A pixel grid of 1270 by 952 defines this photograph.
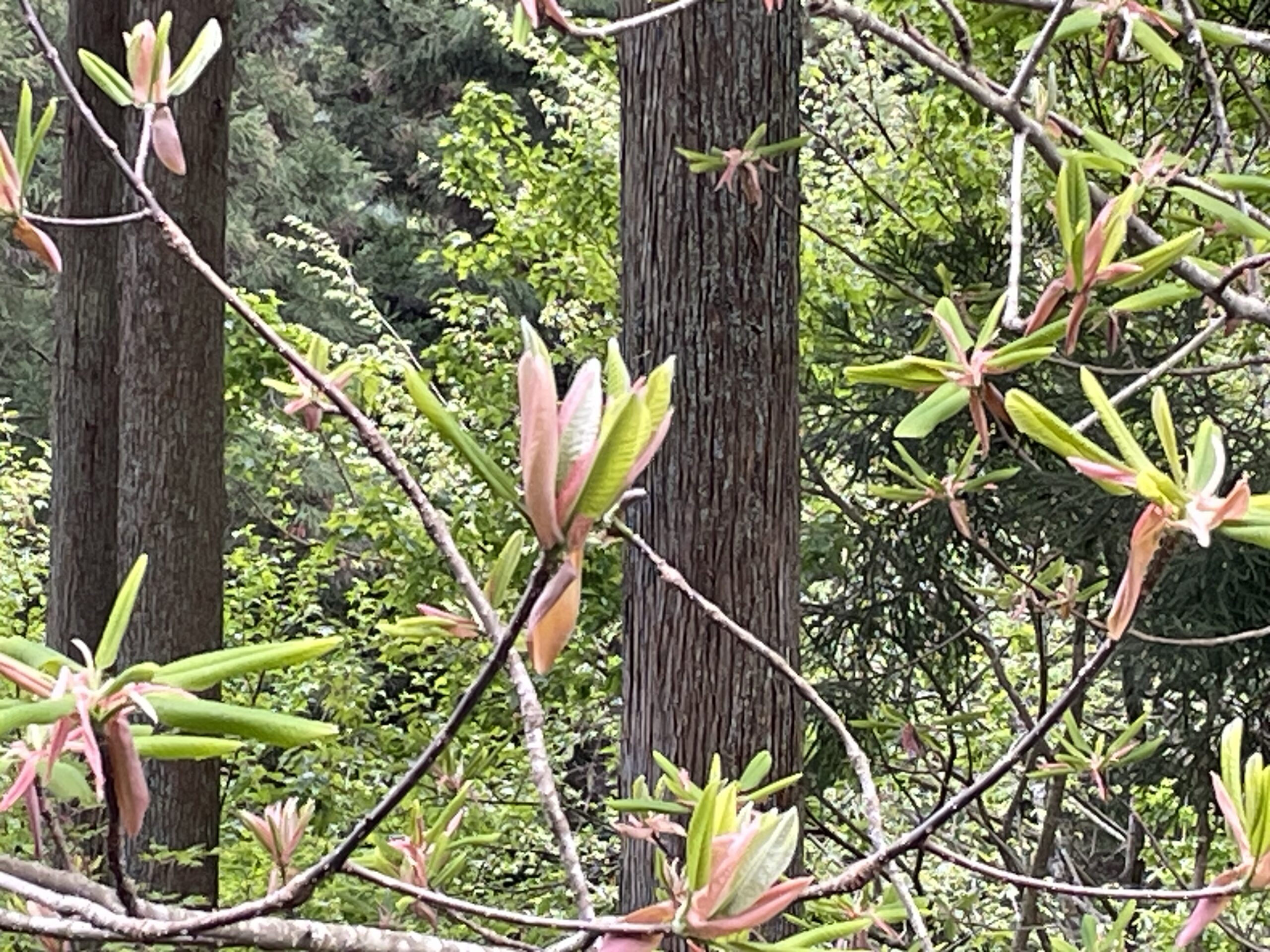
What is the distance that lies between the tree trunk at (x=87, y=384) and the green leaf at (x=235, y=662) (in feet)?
10.1

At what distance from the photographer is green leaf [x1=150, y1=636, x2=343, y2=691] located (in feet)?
1.67

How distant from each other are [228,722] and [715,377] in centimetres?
144

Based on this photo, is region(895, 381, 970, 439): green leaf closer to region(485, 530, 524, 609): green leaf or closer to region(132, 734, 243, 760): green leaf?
region(485, 530, 524, 609): green leaf

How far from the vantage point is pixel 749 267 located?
1.92 metres

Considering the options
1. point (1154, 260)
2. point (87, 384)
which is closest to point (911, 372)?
point (1154, 260)

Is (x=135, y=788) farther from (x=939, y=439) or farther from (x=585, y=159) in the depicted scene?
(x=585, y=159)

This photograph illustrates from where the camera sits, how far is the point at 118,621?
1.82 ft

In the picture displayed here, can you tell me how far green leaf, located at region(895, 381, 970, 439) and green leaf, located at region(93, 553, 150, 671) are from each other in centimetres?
46

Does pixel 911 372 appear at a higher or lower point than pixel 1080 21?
lower

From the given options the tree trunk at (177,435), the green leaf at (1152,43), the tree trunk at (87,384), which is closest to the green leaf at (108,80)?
the green leaf at (1152,43)

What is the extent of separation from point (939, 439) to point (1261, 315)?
172cm

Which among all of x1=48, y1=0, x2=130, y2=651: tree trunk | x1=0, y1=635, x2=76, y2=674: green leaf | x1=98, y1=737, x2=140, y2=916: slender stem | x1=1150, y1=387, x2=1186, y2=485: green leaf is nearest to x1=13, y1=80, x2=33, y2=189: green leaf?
x1=0, y1=635, x2=76, y2=674: green leaf

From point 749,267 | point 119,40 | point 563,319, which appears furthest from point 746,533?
point 563,319

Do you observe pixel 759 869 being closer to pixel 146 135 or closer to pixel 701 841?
pixel 701 841
